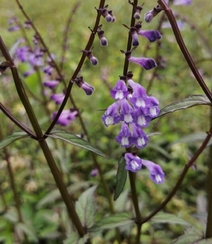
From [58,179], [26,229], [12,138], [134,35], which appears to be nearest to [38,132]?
[12,138]

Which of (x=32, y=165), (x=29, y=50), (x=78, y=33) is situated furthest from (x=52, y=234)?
(x=78, y=33)

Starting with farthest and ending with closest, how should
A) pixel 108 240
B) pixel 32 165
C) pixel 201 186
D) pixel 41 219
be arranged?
pixel 201 186, pixel 32 165, pixel 41 219, pixel 108 240

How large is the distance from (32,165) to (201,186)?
183cm

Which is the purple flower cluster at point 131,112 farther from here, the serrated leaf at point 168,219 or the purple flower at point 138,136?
the serrated leaf at point 168,219

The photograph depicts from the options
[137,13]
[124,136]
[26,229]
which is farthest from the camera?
[26,229]

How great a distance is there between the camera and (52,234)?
10.1ft

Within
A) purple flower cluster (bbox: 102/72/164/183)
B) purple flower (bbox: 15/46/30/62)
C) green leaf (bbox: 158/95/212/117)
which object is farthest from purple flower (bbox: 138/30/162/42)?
purple flower (bbox: 15/46/30/62)

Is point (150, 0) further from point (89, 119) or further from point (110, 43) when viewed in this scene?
point (89, 119)

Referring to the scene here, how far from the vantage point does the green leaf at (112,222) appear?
1979mm

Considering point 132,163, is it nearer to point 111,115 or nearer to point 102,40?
point 111,115

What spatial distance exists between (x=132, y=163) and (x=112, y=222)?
523 millimetres

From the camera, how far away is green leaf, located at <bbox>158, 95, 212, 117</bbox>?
1.60 meters

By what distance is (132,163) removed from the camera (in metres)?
1.63

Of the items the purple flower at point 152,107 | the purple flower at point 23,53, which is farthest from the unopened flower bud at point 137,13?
the purple flower at point 23,53
